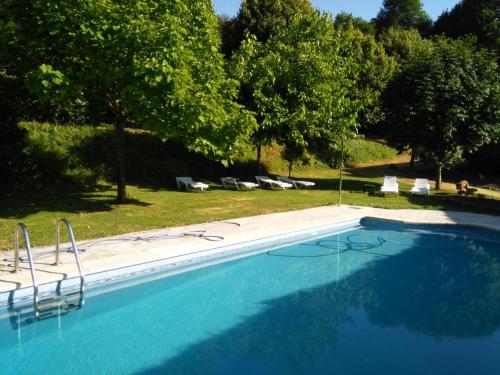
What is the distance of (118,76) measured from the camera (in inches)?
481

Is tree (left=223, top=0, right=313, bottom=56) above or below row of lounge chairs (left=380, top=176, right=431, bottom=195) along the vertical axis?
above

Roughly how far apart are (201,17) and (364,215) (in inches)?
339

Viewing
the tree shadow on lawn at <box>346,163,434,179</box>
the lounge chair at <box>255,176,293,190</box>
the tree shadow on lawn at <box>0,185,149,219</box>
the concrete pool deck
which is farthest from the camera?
the tree shadow on lawn at <box>346,163,434,179</box>

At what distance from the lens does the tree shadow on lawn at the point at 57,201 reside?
557 inches

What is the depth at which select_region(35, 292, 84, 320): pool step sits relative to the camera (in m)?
7.37

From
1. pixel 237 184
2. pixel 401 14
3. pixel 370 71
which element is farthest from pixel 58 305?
pixel 401 14

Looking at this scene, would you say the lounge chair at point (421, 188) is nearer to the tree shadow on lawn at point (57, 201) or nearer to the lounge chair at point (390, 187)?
the lounge chair at point (390, 187)

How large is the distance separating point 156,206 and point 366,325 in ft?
31.4

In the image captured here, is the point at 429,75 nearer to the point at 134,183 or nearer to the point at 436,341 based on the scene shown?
the point at 134,183

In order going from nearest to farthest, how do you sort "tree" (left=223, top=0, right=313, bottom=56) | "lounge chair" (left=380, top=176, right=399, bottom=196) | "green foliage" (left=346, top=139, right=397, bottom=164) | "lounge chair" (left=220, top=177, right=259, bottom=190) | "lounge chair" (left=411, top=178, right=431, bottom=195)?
"lounge chair" (left=380, top=176, right=399, bottom=196)
"lounge chair" (left=411, top=178, right=431, bottom=195)
"lounge chair" (left=220, top=177, right=259, bottom=190)
"tree" (left=223, top=0, right=313, bottom=56)
"green foliage" (left=346, top=139, right=397, bottom=164)

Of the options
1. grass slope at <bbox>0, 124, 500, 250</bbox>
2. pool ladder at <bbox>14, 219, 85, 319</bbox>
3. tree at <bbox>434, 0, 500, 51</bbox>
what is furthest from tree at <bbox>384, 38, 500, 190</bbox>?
tree at <bbox>434, 0, 500, 51</bbox>

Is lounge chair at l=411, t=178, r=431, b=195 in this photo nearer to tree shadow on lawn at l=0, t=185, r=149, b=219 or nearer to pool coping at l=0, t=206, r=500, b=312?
pool coping at l=0, t=206, r=500, b=312

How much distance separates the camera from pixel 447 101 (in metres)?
21.5

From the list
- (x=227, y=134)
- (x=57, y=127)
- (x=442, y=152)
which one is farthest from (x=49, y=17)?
(x=442, y=152)
